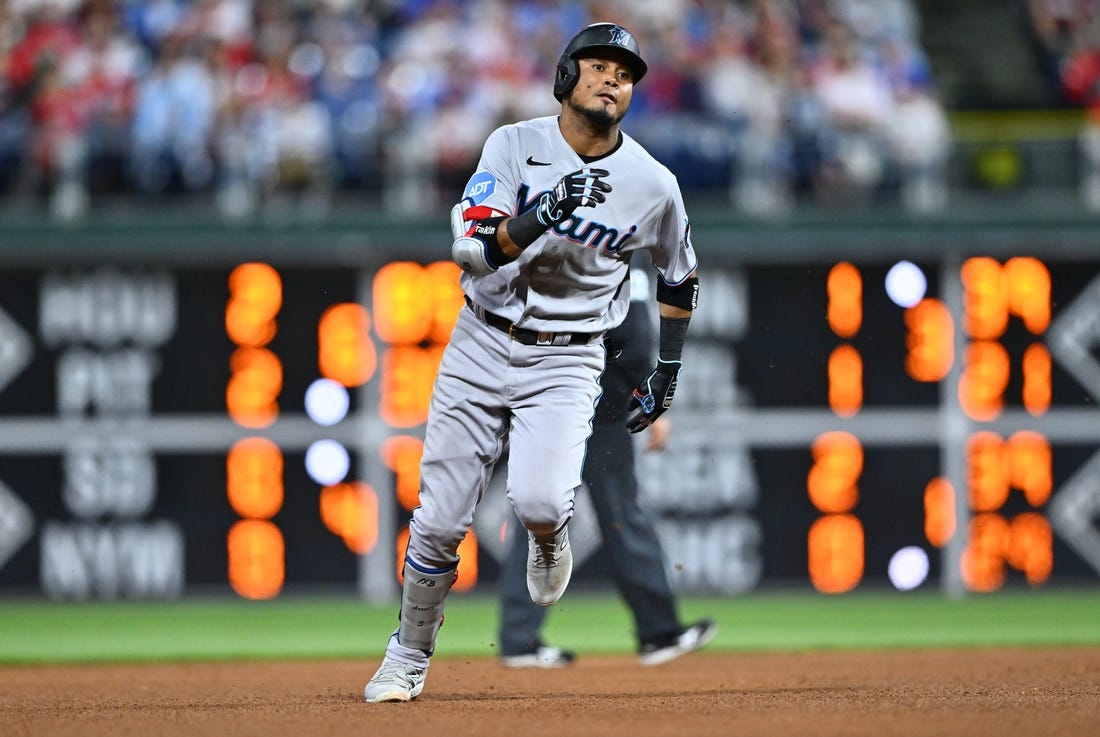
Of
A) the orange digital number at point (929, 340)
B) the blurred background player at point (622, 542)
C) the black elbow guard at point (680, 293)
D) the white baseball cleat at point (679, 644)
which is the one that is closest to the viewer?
the black elbow guard at point (680, 293)

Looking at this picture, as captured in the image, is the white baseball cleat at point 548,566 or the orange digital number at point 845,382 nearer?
the white baseball cleat at point 548,566

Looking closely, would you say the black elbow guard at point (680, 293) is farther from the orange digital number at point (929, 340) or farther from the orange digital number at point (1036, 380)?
the orange digital number at point (1036, 380)

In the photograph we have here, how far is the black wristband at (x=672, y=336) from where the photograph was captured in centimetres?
656

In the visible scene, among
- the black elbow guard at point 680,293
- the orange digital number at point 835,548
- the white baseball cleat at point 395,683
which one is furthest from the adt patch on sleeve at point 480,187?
the orange digital number at point 835,548

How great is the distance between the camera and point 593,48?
19.8 ft

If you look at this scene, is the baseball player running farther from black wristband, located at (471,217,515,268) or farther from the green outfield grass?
the green outfield grass

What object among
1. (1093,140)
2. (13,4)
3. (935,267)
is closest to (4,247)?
(13,4)

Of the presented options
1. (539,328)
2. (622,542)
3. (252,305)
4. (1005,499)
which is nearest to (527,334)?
(539,328)

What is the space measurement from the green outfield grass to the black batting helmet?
3.85 metres

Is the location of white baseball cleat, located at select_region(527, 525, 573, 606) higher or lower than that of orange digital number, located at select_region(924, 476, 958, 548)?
higher

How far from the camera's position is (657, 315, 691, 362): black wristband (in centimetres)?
656

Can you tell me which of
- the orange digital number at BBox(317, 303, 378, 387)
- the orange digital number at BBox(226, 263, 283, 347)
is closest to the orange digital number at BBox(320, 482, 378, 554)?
the orange digital number at BBox(317, 303, 378, 387)

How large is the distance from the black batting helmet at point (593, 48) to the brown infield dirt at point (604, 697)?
6.89ft

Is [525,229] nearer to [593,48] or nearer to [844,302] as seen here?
[593,48]
